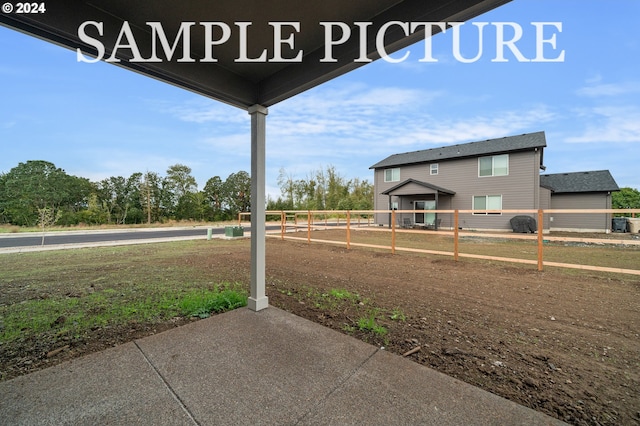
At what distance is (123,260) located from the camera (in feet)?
19.7

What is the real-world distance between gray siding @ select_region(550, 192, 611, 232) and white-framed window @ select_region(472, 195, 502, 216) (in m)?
3.35

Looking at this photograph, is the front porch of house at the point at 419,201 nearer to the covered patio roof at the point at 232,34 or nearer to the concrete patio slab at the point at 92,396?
the covered patio roof at the point at 232,34

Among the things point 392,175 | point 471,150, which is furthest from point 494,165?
point 392,175

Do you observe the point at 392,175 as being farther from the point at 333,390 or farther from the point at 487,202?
the point at 333,390

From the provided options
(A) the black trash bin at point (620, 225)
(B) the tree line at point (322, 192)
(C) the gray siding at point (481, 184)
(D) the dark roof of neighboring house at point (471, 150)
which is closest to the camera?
(C) the gray siding at point (481, 184)

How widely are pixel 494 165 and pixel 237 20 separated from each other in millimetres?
14374

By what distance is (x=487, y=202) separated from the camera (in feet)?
41.7

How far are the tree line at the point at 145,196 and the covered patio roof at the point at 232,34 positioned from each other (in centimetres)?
816

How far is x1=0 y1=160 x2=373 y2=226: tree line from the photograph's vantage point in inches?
386

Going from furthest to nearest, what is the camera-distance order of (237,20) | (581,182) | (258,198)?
(581,182) < (258,198) < (237,20)

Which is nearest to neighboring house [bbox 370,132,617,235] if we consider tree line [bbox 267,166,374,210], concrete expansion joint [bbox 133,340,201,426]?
tree line [bbox 267,166,374,210]

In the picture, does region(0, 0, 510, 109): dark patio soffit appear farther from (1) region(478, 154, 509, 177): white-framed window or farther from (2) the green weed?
(1) region(478, 154, 509, 177): white-framed window

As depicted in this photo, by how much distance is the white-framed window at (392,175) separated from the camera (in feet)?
52.5

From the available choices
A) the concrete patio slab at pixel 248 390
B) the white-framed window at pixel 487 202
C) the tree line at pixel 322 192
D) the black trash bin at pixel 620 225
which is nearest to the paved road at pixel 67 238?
the concrete patio slab at pixel 248 390
